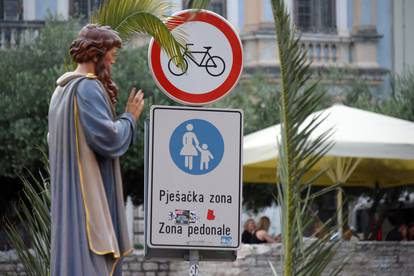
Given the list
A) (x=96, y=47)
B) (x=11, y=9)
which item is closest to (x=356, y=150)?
(x=96, y=47)

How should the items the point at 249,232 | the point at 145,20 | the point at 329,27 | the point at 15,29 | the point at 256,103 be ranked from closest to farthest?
the point at 145,20, the point at 249,232, the point at 256,103, the point at 15,29, the point at 329,27

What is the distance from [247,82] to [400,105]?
14.6 ft

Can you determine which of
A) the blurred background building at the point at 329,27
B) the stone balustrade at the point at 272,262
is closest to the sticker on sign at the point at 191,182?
the stone balustrade at the point at 272,262

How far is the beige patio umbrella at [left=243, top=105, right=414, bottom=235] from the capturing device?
19.4 meters

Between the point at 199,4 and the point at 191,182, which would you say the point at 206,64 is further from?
the point at 191,182

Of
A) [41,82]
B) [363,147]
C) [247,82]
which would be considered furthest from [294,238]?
[247,82]

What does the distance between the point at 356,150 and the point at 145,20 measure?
36.3 feet

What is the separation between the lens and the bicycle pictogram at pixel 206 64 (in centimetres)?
850

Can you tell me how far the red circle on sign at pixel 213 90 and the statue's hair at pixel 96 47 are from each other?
1.43 meters

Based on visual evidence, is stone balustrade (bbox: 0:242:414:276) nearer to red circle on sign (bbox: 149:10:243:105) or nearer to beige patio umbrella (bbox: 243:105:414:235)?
beige patio umbrella (bbox: 243:105:414:235)

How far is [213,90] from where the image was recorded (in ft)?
28.1

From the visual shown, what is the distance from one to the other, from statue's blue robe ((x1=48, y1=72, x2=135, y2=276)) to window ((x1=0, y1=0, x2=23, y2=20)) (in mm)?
28268

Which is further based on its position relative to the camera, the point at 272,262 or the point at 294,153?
the point at 272,262

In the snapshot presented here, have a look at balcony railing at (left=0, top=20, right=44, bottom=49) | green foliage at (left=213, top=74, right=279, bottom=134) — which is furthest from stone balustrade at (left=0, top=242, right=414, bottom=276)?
balcony railing at (left=0, top=20, right=44, bottom=49)
